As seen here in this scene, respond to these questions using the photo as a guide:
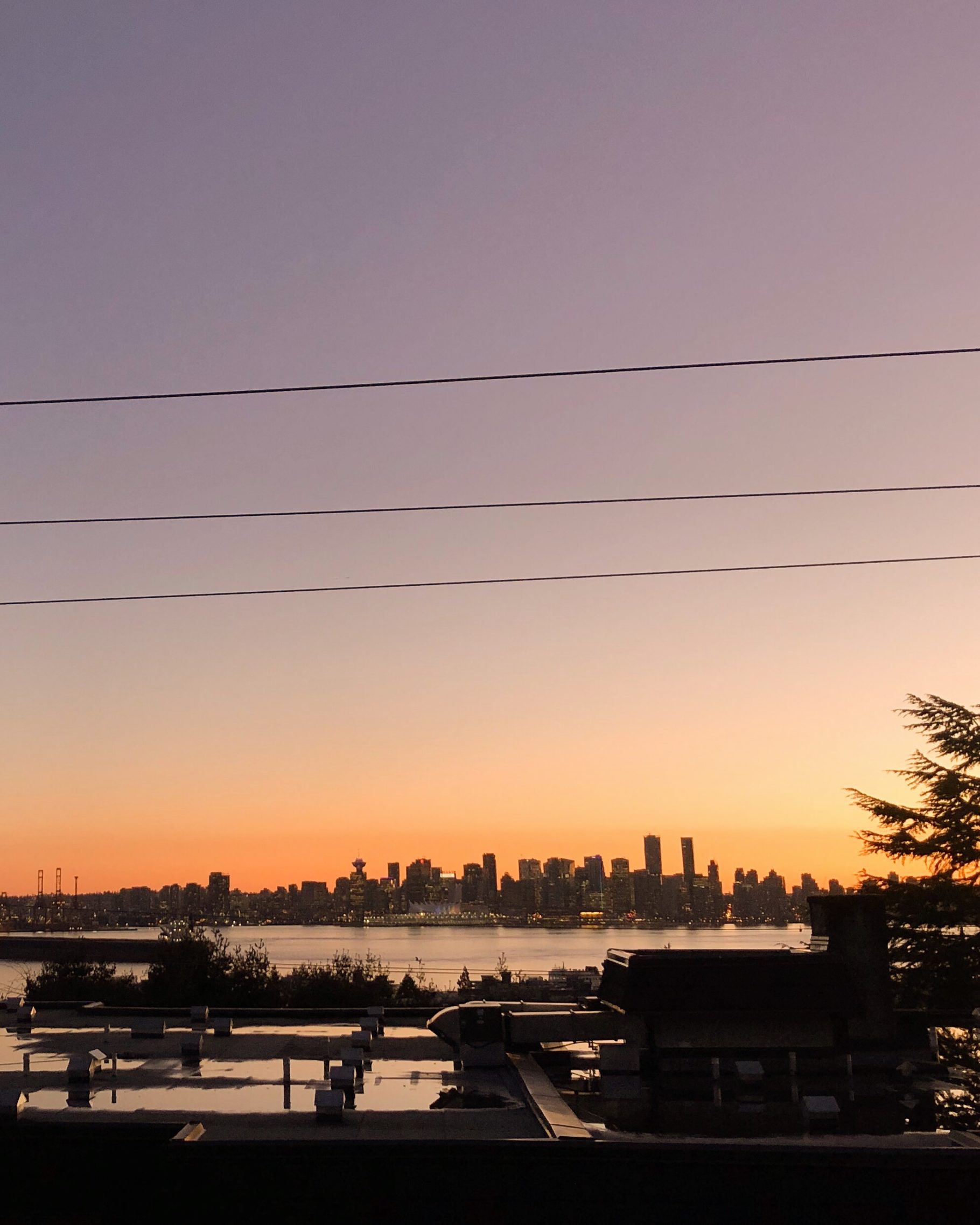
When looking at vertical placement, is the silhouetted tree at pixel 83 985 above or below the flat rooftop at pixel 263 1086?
below

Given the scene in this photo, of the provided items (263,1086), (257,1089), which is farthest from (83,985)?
(257,1089)

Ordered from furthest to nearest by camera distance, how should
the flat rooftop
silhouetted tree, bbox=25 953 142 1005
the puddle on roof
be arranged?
silhouetted tree, bbox=25 953 142 1005, the puddle on roof, the flat rooftop

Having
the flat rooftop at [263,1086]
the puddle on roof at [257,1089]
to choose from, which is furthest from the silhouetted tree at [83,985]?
the puddle on roof at [257,1089]

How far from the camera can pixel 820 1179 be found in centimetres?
1425

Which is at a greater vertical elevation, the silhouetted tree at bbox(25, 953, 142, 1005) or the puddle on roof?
the puddle on roof

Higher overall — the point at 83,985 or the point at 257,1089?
the point at 257,1089

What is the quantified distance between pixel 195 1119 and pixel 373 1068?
4.95 meters

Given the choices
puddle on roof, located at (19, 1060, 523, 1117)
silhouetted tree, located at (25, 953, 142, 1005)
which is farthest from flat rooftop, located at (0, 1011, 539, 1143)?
silhouetted tree, located at (25, 953, 142, 1005)

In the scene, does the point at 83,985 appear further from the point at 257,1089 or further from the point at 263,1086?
the point at 257,1089

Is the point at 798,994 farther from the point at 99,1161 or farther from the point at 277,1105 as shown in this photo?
the point at 99,1161

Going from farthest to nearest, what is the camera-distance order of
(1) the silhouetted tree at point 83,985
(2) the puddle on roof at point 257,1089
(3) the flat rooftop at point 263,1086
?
(1) the silhouetted tree at point 83,985, (2) the puddle on roof at point 257,1089, (3) the flat rooftop at point 263,1086

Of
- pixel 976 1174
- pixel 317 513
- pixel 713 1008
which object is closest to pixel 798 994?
pixel 713 1008

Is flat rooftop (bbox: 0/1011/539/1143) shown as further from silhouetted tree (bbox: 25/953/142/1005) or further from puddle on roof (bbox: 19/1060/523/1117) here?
silhouetted tree (bbox: 25/953/142/1005)

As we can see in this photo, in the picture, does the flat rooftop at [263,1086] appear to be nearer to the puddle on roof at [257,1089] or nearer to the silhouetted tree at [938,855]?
the puddle on roof at [257,1089]
